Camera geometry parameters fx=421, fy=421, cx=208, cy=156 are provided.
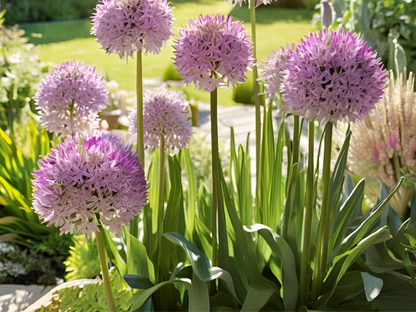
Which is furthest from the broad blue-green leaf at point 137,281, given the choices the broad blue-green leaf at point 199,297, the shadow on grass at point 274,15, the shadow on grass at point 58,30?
the shadow on grass at point 274,15

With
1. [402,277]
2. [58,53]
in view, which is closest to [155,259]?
[402,277]

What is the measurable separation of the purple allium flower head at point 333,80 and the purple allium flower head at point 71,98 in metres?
0.66

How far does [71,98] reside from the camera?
133 centimetres

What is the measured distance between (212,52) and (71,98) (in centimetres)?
57

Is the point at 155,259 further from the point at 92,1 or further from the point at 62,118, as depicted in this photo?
the point at 92,1

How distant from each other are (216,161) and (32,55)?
2.79m

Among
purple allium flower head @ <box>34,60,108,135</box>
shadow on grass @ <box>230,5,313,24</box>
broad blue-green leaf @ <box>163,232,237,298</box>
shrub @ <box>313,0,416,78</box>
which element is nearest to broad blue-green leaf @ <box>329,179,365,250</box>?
broad blue-green leaf @ <box>163,232,237,298</box>

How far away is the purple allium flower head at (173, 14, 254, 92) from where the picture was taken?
0.99m

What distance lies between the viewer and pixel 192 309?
1.17 metres

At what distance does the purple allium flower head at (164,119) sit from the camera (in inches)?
50.6

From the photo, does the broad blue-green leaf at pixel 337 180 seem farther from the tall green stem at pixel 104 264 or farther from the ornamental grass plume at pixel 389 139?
the tall green stem at pixel 104 264

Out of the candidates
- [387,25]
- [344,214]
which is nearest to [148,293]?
[344,214]

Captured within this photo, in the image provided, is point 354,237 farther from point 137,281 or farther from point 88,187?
point 88,187

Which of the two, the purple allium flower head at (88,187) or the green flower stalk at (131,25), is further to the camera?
the green flower stalk at (131,25)
